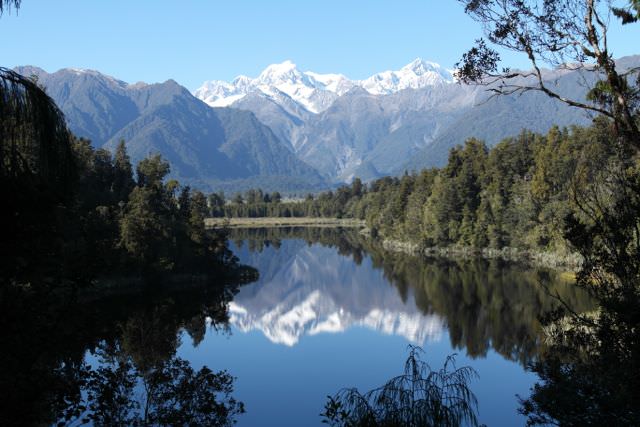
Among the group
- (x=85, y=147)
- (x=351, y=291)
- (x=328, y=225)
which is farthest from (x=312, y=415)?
(x=328, y=225)

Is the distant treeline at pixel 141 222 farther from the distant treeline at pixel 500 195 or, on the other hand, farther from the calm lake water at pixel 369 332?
the distant treeline at pixel 500 195

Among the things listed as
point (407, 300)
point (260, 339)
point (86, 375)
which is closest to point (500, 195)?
point (407, 300)

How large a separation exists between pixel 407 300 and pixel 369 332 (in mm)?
11590

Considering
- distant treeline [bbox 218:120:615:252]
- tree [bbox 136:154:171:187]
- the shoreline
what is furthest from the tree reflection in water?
distant treeline [bbox 218:120:615:252]

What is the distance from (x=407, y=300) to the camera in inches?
2382

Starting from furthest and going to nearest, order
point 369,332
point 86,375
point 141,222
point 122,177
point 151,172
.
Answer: point 122,177 → point 151,172 → point 141,222 → point 369,332 → point 86,375

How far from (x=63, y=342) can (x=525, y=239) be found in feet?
275

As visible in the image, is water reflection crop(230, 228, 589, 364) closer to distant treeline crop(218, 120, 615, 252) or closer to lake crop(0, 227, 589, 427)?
lake crop(0, 227, 589, 427)

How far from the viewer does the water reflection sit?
45.2 meters

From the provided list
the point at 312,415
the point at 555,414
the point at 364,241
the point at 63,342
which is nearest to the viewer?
the point at 63,342

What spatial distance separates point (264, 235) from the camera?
488ft

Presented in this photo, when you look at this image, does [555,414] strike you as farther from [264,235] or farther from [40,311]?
[264,235]

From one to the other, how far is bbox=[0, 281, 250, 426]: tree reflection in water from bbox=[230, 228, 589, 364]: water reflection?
14.8 meters

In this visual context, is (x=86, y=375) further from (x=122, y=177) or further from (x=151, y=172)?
(x=122, y=177)
